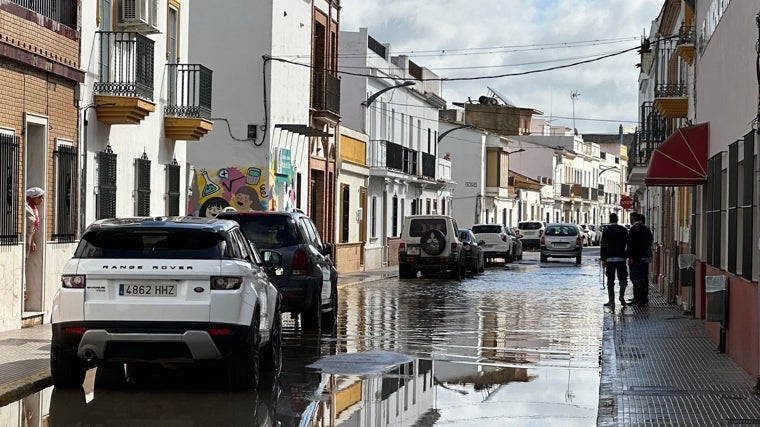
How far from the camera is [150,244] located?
1220 centimetres

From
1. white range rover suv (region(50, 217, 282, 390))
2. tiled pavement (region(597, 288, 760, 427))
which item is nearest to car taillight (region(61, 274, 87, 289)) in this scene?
white range rover suv (region(50, 217, 282, 390))

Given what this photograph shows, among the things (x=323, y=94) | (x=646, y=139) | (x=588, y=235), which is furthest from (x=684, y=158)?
(x=588, y=235)

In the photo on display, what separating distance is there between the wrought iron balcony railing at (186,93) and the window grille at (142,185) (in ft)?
5.70

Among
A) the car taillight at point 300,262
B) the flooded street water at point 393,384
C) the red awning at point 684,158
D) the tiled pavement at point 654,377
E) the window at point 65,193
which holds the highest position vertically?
the red awning at point 684,158

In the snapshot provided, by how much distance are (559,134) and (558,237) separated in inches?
2406

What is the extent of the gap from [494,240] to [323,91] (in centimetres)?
1703

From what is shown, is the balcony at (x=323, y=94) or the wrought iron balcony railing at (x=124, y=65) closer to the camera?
the wrought iron balcony railing at (x=124, y=65)

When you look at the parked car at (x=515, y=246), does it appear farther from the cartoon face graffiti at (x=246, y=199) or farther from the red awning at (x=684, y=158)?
the red awning at (x=684, y=158)

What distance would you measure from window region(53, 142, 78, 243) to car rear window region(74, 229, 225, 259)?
→ 24.8 ft

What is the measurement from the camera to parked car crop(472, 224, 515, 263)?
177 ft

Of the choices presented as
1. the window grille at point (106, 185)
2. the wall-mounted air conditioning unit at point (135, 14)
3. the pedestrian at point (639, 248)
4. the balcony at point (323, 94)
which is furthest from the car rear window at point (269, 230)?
the balcony at point (323, 94)

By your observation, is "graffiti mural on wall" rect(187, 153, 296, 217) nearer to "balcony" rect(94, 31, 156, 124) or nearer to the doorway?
"balcony" rect(94, 31, 156, 124)

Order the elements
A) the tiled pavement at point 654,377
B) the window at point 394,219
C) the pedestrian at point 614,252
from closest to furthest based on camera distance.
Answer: the tiled pavement at point 654,377
the pedestrian at point 614,252
the window at point 394,219

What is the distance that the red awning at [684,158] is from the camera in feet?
66.2
